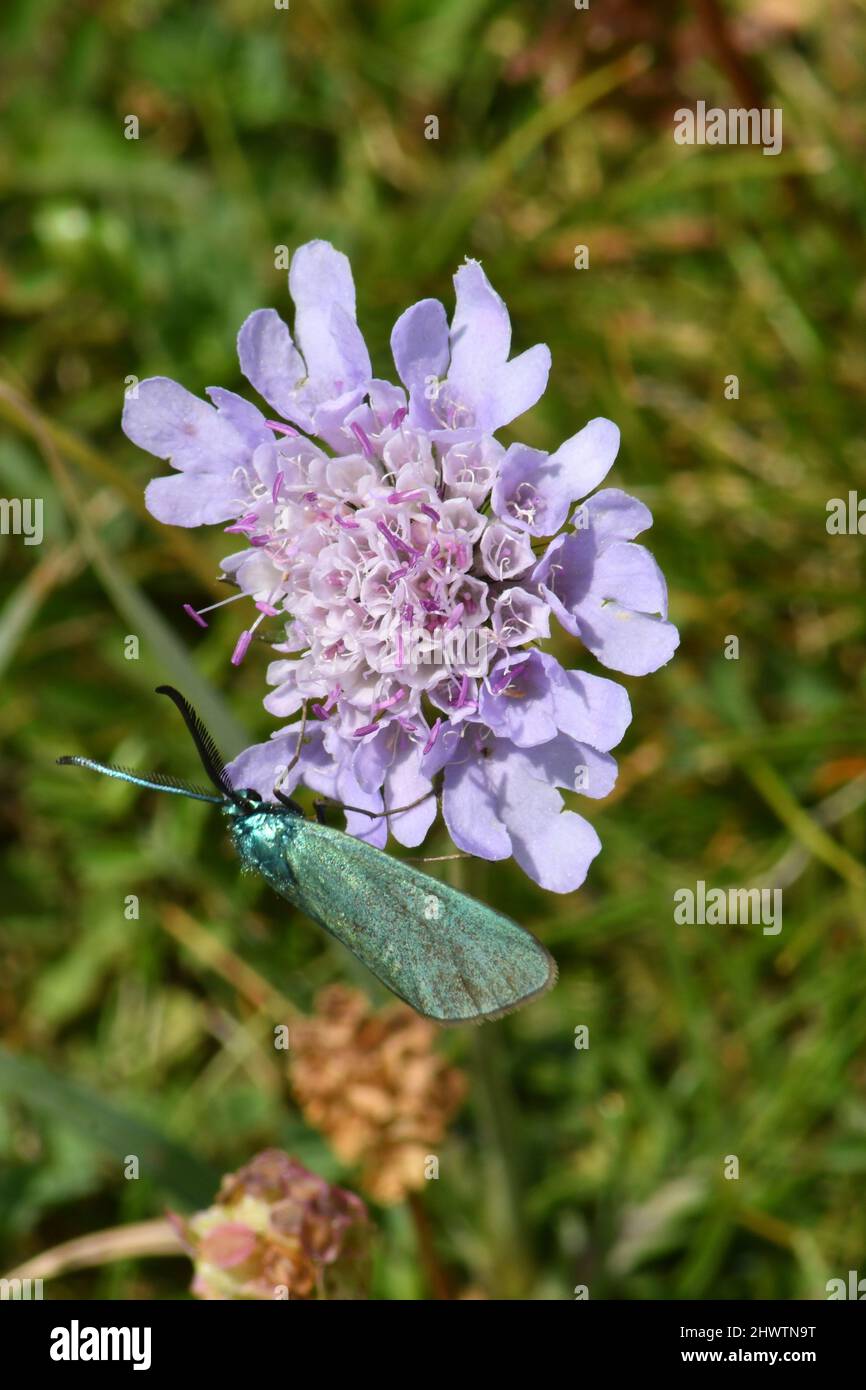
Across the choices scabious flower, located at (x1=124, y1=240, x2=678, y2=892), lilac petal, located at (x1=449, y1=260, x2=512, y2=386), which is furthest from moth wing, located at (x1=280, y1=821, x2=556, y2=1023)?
lilac petal, located at (x1=449, y1=260, x2=512, y2=386)

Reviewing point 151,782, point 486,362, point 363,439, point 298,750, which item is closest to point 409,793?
point 298,750

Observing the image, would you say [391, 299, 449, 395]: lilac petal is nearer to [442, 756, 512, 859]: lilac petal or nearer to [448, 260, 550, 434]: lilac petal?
[448, 260, 550, 434]: lilac petal

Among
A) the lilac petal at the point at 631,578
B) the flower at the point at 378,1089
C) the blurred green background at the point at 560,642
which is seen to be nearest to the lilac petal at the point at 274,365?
the lilac petal at the point at 631,578

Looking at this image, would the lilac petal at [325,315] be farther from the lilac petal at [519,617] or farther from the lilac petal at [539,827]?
the lilac petal at [539,827]

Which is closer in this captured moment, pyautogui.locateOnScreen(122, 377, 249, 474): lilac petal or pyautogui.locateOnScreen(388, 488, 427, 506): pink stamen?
pyautogui.locateOnScreen(388, 488, 427, 506): pink stamen
